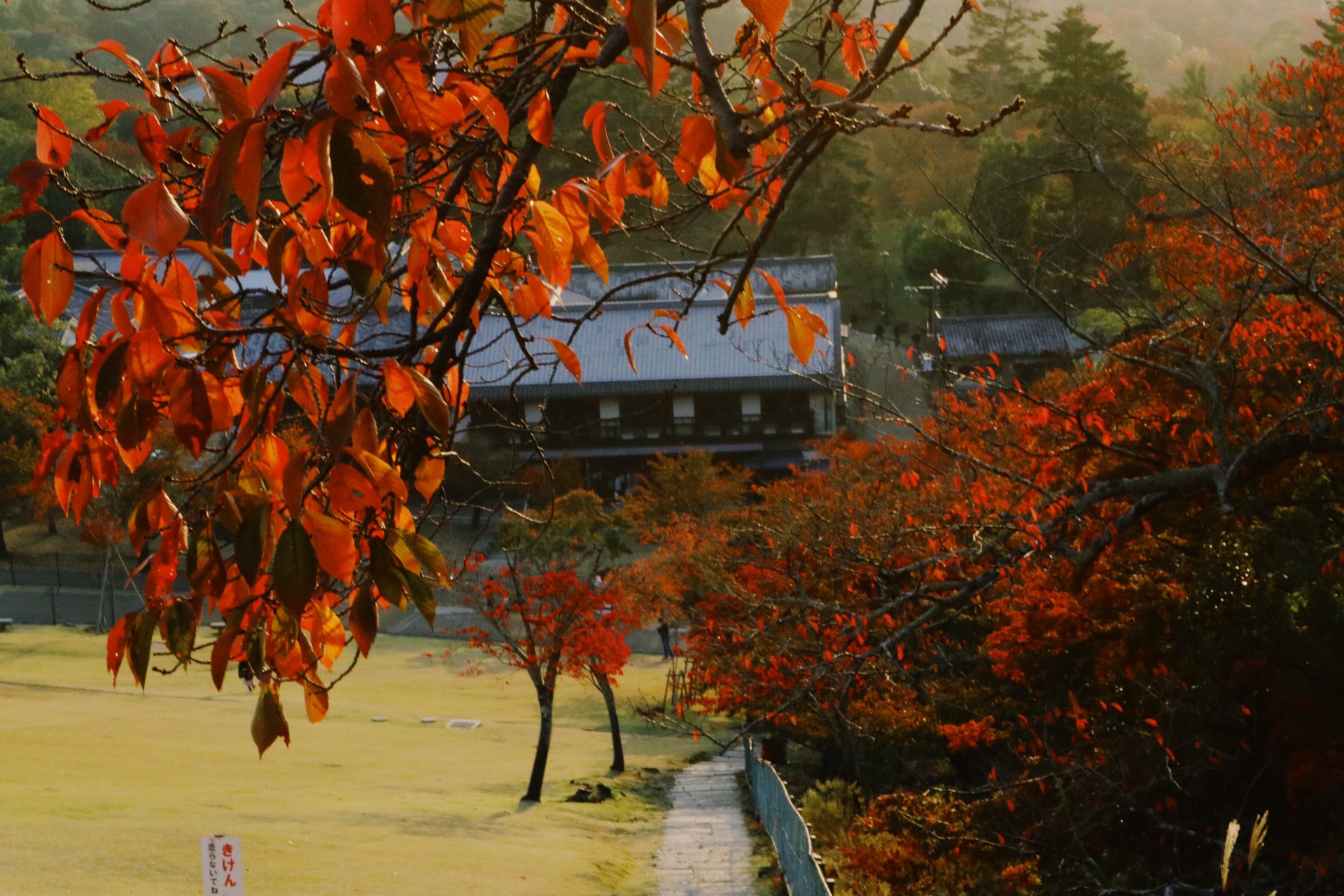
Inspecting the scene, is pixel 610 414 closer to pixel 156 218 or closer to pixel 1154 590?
pixel 1154 590

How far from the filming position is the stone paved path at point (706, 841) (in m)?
9.70

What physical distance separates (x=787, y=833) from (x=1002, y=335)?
21.9m

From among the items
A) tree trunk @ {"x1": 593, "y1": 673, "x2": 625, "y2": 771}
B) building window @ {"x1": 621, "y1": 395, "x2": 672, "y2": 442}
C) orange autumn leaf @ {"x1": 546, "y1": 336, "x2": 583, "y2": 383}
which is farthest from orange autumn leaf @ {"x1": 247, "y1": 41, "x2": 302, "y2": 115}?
building window @ {"x1": 621, "y1": 395, "x2": 672, "y2": 442}

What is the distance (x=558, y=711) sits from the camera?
1928 centimetres

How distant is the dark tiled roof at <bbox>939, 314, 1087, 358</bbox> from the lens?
2828 cm

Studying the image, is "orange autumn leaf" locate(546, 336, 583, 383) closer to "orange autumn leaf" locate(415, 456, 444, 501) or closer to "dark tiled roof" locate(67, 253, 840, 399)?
"orange autumn leaf" locate(415, 456, 444, 501)

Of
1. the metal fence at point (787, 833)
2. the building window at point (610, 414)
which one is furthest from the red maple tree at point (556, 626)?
the building window at point (610, 414)

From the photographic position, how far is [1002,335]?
29.2 meters

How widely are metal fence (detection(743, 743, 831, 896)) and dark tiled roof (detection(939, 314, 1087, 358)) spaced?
681 inches

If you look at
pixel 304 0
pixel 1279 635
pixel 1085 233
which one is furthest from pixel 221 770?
pixel 304 0

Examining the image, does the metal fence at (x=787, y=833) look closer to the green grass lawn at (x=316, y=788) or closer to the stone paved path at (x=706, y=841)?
the stone paved path at (x=706, y=841)

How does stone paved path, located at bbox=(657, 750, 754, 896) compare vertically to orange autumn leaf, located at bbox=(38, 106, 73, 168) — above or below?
below

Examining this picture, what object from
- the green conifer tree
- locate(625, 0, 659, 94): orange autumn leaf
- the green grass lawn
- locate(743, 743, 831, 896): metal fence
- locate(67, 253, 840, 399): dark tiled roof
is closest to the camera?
locate(625, 0, 659, 94): orange autumn leaf

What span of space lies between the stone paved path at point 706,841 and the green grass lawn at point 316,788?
232 mm
